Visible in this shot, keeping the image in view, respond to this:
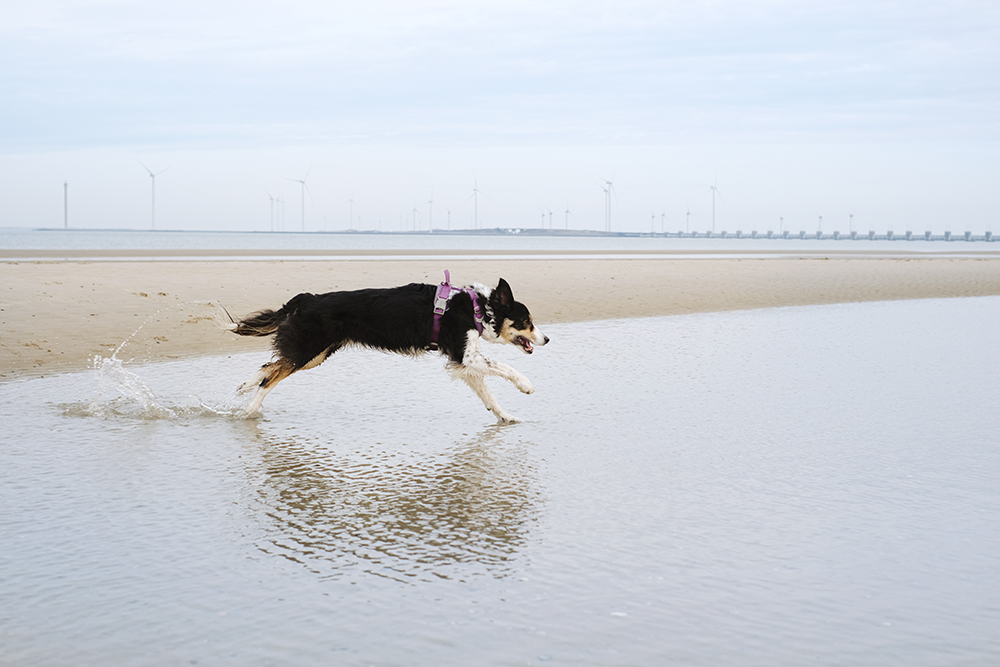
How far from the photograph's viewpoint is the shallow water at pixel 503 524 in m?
3.37

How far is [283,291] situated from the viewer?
19828 millimetres

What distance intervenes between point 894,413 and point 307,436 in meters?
4.81

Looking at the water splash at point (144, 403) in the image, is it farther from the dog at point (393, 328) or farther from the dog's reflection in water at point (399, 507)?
the dog's reflection in water at point (399, 507)

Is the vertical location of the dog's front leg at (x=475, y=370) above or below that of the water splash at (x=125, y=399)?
above

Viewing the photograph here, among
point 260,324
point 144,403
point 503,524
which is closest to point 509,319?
point 260,324

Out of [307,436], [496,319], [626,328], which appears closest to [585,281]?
[626,328]

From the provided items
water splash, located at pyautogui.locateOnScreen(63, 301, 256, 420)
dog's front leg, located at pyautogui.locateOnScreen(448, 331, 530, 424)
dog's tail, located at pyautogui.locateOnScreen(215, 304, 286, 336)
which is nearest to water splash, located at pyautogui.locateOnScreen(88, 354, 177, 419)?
water splash, located at pyautogui.locateOnScreen(63, 301, 256, 420)

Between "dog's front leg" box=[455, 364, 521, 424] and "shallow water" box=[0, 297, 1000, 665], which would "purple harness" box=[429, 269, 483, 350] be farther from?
"shallow water" box=[0, 297, 1000, 665]

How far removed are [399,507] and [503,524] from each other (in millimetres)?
645

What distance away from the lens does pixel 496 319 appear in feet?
28.3

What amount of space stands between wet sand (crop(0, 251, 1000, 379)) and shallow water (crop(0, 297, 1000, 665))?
324 cm

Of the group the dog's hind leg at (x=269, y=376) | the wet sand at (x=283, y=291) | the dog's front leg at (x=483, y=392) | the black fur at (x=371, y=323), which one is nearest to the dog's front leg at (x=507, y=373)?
the dog's front leg at (x=483, y=392)

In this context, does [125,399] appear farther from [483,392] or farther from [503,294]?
[503,294]

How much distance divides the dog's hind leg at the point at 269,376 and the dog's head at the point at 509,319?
6.17 feet
